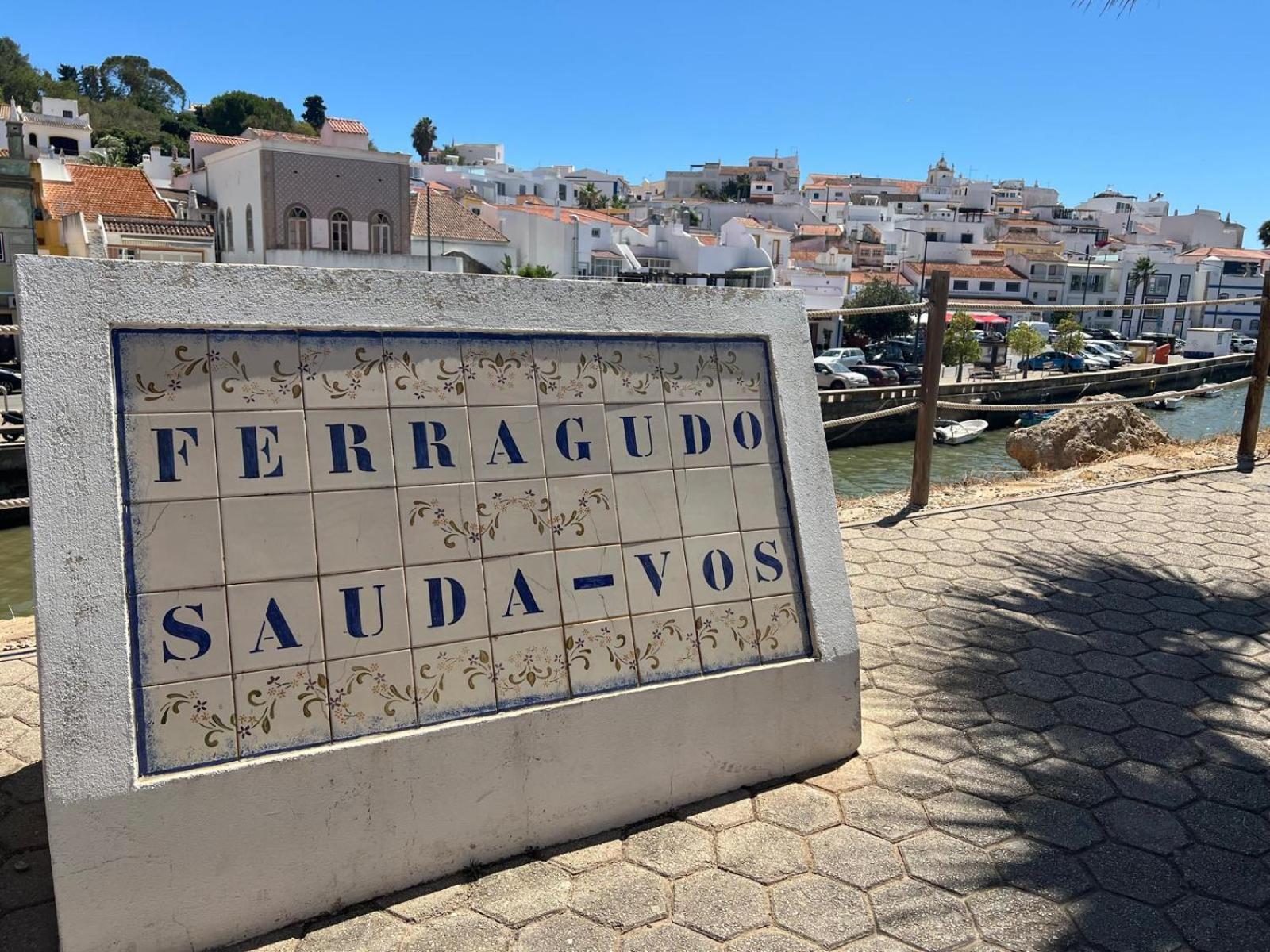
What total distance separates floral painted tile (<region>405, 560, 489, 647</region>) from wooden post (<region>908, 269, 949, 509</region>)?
3.58m

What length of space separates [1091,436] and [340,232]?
112 ft

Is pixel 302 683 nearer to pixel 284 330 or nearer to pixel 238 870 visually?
pixel 238 870

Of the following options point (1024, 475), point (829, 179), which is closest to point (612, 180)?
point (829, 179)

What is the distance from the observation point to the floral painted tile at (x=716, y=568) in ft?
9.56

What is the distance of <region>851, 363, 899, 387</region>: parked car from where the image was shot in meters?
33.8

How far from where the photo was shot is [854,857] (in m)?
2.61

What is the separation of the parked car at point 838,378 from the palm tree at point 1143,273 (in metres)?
37.9

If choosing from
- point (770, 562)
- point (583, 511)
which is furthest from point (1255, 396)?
point (583, 511)

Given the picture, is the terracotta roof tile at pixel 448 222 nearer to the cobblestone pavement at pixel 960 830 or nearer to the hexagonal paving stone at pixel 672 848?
the cobblestone pavement at pixel 960 830

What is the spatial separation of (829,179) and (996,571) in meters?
115

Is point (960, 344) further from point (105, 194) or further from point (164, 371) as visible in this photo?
point (164, 371)

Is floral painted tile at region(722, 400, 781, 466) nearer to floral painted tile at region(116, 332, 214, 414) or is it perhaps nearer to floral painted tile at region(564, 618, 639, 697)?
A: floral painted tile at region(564, 618, 639, 697)

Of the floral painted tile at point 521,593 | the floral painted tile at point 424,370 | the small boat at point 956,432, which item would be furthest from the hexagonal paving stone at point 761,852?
the small boat at point 956,432

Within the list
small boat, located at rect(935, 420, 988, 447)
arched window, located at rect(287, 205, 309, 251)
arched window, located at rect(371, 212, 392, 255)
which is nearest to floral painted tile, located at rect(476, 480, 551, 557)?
small boat, located at rect(935, 420, 988, 447)
